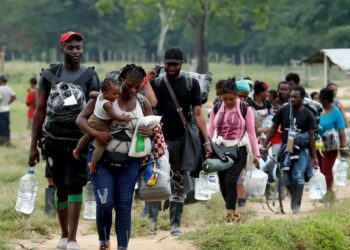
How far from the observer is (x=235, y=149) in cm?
1109

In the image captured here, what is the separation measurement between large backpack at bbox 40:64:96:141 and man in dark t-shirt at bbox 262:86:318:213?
440 centimetres

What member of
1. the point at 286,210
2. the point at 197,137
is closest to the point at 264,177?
the point at 286,210

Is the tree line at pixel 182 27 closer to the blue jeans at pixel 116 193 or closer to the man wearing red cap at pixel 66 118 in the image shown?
the man wearing red cap at pixel 66 118

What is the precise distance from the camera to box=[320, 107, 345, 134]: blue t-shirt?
14.6m

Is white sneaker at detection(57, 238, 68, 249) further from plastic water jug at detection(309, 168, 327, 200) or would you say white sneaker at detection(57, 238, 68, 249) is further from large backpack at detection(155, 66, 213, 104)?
plastic water jug at detection(309, 168, 327, 200)

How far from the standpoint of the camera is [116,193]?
840 cm

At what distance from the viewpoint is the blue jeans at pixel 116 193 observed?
27.3 feet

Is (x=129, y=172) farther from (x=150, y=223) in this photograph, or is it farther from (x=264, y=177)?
(x=264, y=177)

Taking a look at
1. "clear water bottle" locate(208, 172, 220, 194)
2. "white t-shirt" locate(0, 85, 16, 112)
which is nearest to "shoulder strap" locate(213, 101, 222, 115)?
"clear water bottle" locate(208, 172, 220, 194)

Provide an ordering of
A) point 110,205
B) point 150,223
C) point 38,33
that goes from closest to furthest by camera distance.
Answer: point 110,205
point 150,223
point 38,33

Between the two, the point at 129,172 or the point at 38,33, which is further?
the point at 38,33

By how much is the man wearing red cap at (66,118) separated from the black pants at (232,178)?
→ 2380 millimetres

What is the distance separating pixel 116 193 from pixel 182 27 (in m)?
85.8

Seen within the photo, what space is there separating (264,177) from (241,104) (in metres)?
1.68
